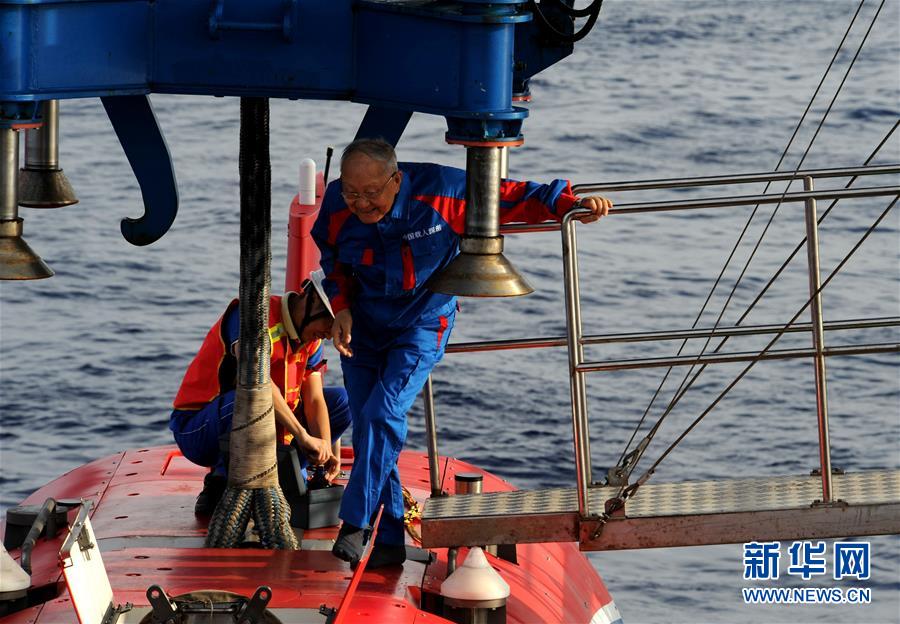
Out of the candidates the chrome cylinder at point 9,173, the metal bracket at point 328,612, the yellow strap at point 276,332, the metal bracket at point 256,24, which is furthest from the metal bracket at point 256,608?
the metal bracket at point 256,24

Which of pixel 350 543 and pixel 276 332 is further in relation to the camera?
pixel 276 332

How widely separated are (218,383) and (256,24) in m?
1.98

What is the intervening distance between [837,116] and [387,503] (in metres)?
19.9

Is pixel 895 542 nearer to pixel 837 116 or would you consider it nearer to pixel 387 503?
pixel 387 503

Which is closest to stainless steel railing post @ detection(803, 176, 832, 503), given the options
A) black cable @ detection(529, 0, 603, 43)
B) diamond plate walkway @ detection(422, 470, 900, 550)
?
diamond plate walkway @ detection(422, 470, 900, 550)

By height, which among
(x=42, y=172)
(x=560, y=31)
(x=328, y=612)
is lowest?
(x=328, y=612)

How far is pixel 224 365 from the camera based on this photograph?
7863mm

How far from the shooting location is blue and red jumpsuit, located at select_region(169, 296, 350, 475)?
7.79m

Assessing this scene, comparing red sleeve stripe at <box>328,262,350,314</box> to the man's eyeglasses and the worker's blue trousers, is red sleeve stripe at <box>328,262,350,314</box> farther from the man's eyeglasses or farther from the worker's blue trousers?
the man's eyeglasses

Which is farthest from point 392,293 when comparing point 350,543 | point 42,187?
point 42,187

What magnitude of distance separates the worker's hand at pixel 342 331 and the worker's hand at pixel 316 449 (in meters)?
0.96

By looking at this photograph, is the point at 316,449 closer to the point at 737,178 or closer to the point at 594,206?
the point at 594,206

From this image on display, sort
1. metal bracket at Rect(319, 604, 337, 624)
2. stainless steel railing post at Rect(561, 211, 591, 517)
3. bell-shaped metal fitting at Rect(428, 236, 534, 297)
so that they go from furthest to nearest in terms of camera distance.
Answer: stainless steel railing post at Rect(561, 211, 591, 517) → metal bracket at Rect(319, 604, 337, 624) → bell-shaped metal fitting at Rect(428, 236, 534, 297)

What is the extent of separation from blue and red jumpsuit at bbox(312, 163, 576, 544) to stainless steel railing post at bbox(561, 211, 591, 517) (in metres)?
0.21
